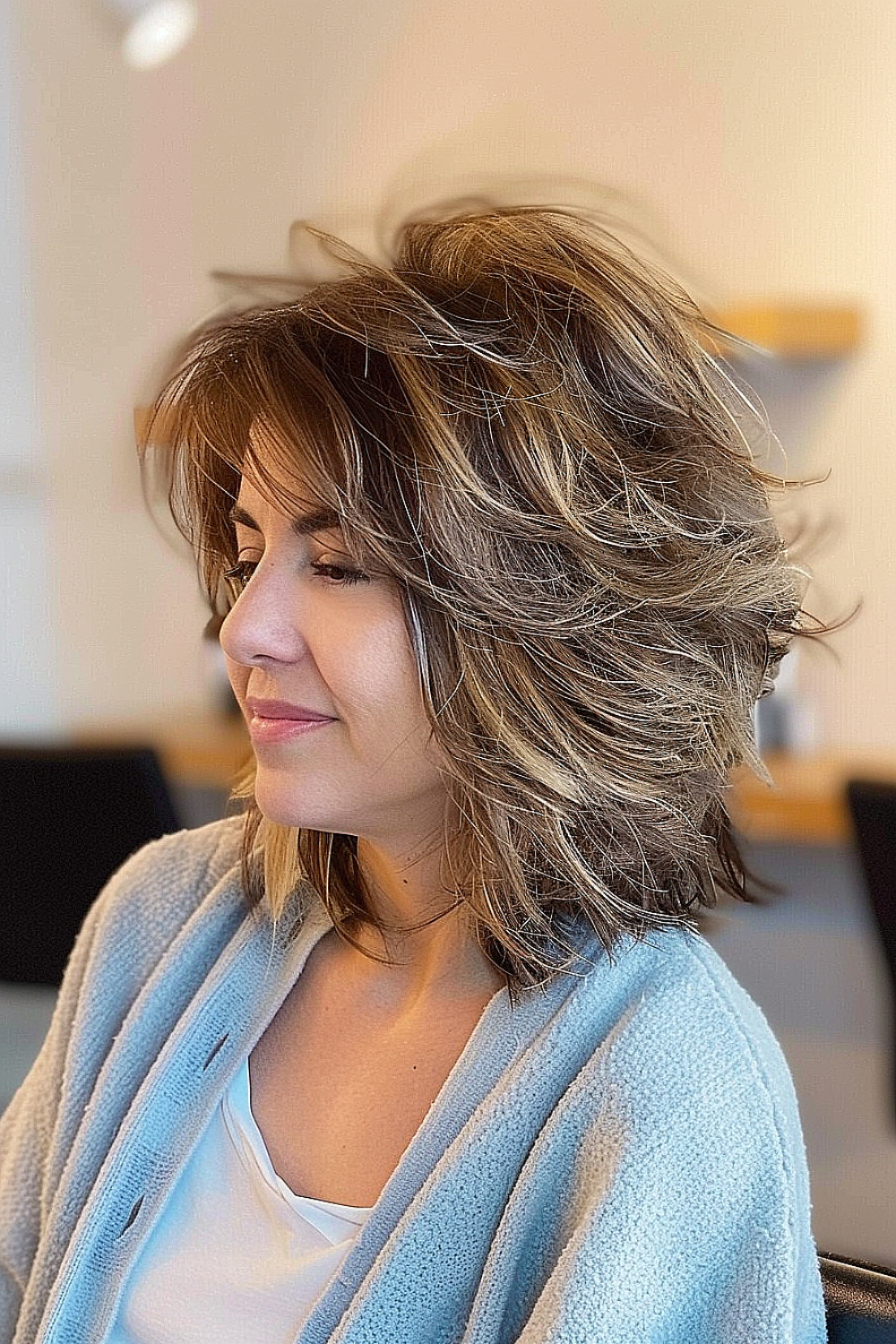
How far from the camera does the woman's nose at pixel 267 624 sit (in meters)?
0.83

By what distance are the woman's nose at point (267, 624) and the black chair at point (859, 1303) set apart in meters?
0.45

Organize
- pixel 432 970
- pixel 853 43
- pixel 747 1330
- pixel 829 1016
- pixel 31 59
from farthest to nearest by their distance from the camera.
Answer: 1. pixel 31 59
2. pixel 829 1016
3. pixel 853 43
4. pixel 432 970
5. pixel 747 1330

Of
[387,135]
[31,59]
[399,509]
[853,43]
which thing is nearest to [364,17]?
[387,135]

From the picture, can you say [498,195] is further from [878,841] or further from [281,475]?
[281,475]

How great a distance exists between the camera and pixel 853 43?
2.06m

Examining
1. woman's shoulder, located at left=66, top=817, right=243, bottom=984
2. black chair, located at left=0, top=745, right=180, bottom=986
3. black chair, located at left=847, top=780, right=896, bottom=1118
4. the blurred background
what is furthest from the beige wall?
woman's shoulder, located at left=66, top=817, right=243, bottom=984

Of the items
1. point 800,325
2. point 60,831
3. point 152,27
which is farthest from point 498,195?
point 60,831

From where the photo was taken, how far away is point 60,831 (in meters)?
2.00

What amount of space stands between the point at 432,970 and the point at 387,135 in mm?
1782

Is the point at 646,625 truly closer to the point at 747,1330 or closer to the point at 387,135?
the point at 747,1330

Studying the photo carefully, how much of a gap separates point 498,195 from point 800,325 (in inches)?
18.5

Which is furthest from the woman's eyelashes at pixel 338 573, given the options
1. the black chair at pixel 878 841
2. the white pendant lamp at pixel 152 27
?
the white pendant lamp at pixel 152 27

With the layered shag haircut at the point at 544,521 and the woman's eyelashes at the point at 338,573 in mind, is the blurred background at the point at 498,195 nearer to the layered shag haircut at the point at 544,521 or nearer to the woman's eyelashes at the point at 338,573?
the layered shag haircut at the point at 544,521

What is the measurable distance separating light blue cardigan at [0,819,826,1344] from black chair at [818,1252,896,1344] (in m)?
0.01
